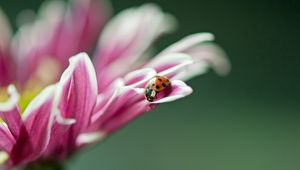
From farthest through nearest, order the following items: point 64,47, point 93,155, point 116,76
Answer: point 93,155
point 64,47
point 116,76

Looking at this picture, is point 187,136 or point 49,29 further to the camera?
point 187,136

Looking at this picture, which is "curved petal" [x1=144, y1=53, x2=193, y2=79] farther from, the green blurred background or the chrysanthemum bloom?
the green blurred background

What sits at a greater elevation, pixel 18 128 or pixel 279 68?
pixel 18 128

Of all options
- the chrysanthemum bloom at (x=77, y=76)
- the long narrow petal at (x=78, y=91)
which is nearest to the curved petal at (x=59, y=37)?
the chrysanthemum bloom at (x=77, y=76)

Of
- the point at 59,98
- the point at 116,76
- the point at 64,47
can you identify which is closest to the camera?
the point at 59,98

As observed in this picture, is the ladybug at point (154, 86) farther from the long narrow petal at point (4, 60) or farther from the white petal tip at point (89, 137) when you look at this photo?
the long narrow petal at point (4, 60)

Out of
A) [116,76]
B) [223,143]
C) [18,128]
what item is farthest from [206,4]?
[18,128]

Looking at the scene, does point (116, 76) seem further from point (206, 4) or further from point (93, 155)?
point (206, 4)
